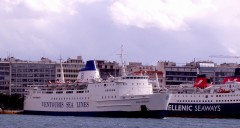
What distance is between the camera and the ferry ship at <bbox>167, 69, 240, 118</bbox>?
332 feet

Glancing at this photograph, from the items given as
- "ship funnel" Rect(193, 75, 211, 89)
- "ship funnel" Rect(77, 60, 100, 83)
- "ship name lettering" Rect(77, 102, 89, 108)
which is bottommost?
"ship name lettering" Rect(77, 102, 89, 108)

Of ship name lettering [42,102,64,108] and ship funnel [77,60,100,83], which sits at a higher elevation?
ship funnel [77,60,100,83]

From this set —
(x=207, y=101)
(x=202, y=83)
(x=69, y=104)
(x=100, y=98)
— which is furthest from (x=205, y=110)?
(x=69, y=104)

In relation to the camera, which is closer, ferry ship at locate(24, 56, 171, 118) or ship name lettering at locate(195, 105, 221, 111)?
ferry ship at locate(24, 56, 171, 118)

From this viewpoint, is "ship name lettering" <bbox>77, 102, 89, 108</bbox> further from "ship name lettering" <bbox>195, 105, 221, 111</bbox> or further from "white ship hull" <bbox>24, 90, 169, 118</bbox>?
"ship name lettering" <bbox>195, 105, 221, 111</bbox>

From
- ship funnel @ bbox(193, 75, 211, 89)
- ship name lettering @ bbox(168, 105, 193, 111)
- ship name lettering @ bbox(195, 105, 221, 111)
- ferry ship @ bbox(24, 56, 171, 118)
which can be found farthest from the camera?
ship funnel @ bbox(193, 75, 211, 89)

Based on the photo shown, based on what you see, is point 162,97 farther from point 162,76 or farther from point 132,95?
point 162,76

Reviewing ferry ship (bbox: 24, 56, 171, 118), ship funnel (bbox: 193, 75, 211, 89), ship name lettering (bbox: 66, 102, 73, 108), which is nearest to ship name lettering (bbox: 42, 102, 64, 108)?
ferry ship (bbox: 24, 56, 171, 118)

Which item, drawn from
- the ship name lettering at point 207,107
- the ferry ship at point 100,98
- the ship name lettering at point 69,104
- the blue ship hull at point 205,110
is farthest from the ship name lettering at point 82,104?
the ship name lettering at point 207,107

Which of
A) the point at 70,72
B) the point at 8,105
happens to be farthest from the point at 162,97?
the point at 70,72

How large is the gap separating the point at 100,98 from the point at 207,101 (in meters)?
16.9

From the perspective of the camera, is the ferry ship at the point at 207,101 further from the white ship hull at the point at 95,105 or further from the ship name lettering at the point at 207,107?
the white ship hull at the point at 95,105

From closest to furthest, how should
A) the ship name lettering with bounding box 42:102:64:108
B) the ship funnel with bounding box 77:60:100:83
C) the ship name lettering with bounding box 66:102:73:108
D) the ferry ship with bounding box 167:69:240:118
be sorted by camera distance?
the ship name lettering with bounding box 66:102:73:108
the ship funnel with bounding box 77:60:100:83
the ship name lettering with bounding box 42:102:64:108
the ferry ship with bounding box 167:69:240:118

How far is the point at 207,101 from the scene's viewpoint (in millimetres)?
103125
